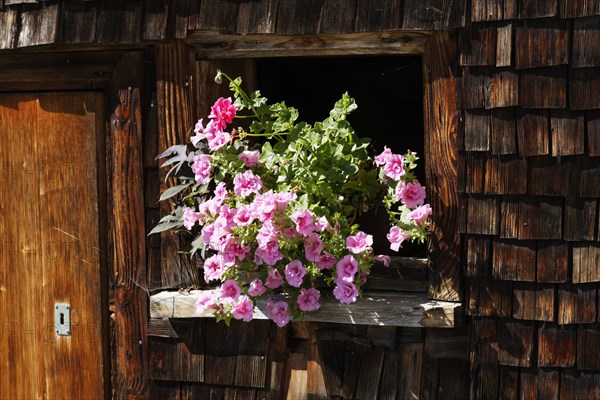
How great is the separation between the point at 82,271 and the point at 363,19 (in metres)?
1.55

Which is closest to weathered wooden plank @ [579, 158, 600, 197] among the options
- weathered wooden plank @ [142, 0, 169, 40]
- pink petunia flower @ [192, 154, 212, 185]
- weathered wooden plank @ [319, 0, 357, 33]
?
weathered wooden plank @ [319, 0, 357, 33]

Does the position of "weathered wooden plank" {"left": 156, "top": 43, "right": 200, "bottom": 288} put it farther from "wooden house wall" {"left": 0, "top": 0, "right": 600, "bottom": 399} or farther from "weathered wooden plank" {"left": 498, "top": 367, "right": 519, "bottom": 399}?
"weathered wooden plank" {"left": 498, "top": 367, "right": 519, "bottom": 399}

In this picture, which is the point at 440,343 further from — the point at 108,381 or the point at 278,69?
the point at 278,69

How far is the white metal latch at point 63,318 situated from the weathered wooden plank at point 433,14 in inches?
70.9

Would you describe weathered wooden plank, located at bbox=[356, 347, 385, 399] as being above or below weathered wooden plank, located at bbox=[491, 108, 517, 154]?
below

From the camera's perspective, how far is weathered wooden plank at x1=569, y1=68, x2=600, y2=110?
10.8ft

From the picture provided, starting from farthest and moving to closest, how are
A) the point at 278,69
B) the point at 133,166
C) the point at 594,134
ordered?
the point at 278,69, the point at 133,166, the point at 594,134

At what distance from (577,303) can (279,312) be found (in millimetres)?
1035

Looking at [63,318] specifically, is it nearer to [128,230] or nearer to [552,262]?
[128,230]

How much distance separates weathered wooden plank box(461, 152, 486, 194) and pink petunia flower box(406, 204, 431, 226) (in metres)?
0.19

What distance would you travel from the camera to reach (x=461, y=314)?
139 inches

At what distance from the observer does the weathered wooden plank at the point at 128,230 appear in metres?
3.89

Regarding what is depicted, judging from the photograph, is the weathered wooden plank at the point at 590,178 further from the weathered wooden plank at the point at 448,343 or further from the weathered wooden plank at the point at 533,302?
the weathered wooden plank at the point at 448,343

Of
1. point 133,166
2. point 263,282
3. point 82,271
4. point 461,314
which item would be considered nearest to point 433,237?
point 461,314
